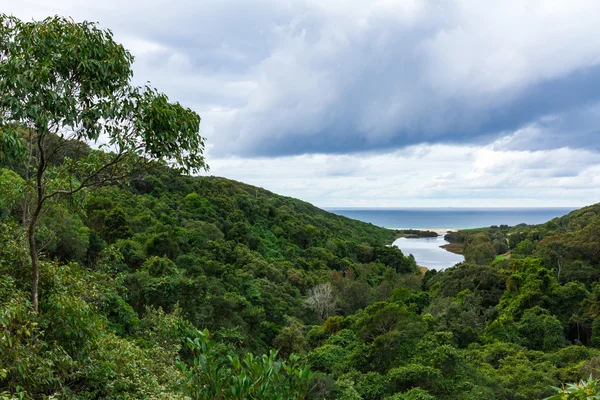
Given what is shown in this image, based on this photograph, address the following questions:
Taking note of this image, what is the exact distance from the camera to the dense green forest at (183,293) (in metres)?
3.97

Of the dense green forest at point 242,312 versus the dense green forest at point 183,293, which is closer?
the dense green forest at point 183,293

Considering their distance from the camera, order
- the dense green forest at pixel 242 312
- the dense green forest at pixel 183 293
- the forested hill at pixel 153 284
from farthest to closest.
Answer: the dense green forest at pixel 242 312
the forested hill at pixel 153 284
the dense green forest at pixel 183 293

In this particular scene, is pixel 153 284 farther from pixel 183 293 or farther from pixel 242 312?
pixel 242 312

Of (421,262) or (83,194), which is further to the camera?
(421,262)

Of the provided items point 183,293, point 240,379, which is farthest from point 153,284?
point 240,379

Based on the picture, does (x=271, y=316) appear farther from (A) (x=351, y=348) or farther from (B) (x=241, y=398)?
(B) (x=241, y=398)

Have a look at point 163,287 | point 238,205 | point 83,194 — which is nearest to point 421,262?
point 238,205

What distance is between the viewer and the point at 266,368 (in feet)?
8.23

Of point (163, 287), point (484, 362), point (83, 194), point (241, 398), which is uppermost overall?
point (83, 194)

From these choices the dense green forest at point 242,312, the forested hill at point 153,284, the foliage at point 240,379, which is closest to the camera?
the foliage at point 240,379

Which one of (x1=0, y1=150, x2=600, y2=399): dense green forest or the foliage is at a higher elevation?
the foliage

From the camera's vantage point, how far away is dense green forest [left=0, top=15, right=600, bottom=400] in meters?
3.97

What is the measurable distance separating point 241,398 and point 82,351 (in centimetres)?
359

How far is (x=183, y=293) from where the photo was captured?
1697 centimetres
